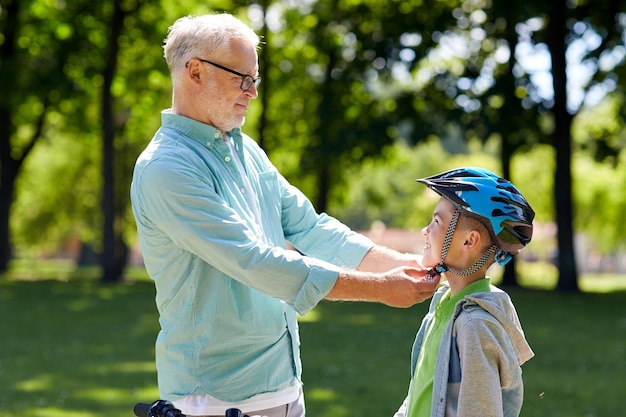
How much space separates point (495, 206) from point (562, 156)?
22.3 m

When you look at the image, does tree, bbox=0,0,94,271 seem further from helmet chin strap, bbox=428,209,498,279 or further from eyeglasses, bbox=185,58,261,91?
helmet chin strap, bbox=428,209,498,279

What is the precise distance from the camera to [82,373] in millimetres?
11633

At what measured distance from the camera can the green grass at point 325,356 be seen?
980 cm

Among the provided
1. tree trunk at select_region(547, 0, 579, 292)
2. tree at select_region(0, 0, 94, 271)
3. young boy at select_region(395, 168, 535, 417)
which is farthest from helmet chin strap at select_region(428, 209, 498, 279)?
tree at select_region(0, 0, 94, 271)

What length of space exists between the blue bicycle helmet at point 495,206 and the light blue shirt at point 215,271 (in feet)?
1.70

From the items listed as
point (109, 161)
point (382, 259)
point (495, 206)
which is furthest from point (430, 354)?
point (109, 161)

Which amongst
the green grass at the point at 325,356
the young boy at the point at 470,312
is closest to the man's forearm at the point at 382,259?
the young boy at the point at 470,312

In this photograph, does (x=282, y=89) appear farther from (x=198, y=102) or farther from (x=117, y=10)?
(x=198, y=102)

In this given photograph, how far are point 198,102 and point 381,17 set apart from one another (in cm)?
2369

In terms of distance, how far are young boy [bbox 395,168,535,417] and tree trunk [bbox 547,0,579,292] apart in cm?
2191

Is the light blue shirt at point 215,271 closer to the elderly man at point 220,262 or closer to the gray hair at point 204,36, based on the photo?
the elderly man at point 220,262

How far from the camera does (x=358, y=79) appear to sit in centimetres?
2780

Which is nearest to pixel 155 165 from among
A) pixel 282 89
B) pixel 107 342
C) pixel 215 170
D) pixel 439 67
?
pixel 215 170

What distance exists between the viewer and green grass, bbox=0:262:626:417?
980 centimetres
